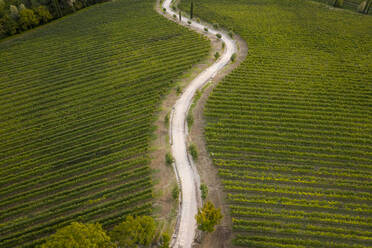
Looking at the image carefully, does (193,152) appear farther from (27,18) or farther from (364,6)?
(364,6)

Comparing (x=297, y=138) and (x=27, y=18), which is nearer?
(x=297, y=138)

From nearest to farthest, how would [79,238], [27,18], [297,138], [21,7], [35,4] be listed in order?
[79,238] < [297,138] < [27,18] < [21,7] < [35,4]

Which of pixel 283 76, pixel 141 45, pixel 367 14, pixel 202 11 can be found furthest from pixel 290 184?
pixel 367 14

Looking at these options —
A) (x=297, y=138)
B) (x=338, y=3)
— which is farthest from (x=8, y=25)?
(x=338, y=3)

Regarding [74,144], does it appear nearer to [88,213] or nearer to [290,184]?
[88,213]

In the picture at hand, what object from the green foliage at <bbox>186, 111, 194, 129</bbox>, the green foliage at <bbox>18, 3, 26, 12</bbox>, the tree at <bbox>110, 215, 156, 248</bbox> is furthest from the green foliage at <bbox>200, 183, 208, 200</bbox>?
the green foliage at <bbox>18, 3, 26, 12</bbox>

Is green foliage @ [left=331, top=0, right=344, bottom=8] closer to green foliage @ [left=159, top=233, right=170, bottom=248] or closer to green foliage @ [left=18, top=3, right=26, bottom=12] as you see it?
green foliage @ [left=159, top=233, right=170, bottom=248]
